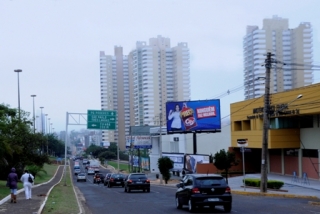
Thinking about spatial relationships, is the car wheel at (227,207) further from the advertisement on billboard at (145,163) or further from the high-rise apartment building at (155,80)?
the high-rise apartment building at (155,80)

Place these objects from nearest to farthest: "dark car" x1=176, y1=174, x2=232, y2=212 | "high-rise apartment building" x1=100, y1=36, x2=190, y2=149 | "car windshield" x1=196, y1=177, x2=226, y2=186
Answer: "dark car" x1=176, y1=174, x2=232, y2=212 → "car windshield" x1=196, y1=177, x2=226, y2=186 → "high-rise apartment building" x1=100, y1=36, x2=190, y2=149

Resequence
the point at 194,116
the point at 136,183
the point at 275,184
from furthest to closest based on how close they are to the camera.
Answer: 1. the point at 194,116
2. the point at 136,183
3. the point at 275,184

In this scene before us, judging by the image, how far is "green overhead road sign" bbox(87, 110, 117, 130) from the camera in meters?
48.2

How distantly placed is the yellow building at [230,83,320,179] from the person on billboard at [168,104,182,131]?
7720 mm

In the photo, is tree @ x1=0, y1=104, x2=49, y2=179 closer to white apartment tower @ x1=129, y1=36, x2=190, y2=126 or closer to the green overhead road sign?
the green overhead road sign

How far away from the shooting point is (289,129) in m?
47.4

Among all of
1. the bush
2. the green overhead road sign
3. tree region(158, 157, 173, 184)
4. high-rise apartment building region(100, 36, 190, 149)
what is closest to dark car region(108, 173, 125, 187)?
the green overhead road sign

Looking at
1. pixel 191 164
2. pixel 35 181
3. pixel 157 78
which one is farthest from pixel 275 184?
pixel 157 78

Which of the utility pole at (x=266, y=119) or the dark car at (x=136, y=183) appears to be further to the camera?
the dark car at (x=136, y=183)

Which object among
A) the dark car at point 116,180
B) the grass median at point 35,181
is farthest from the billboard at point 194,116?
the grass median at point 35,181

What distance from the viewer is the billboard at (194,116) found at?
2362 inches

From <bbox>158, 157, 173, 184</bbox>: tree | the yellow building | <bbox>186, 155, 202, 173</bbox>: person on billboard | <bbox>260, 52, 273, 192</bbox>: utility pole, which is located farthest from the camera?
<bbox>186, 155, 202, 173</bbox>: person on billboard

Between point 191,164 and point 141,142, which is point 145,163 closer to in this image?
point 141,142

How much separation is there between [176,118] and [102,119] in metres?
14.9
